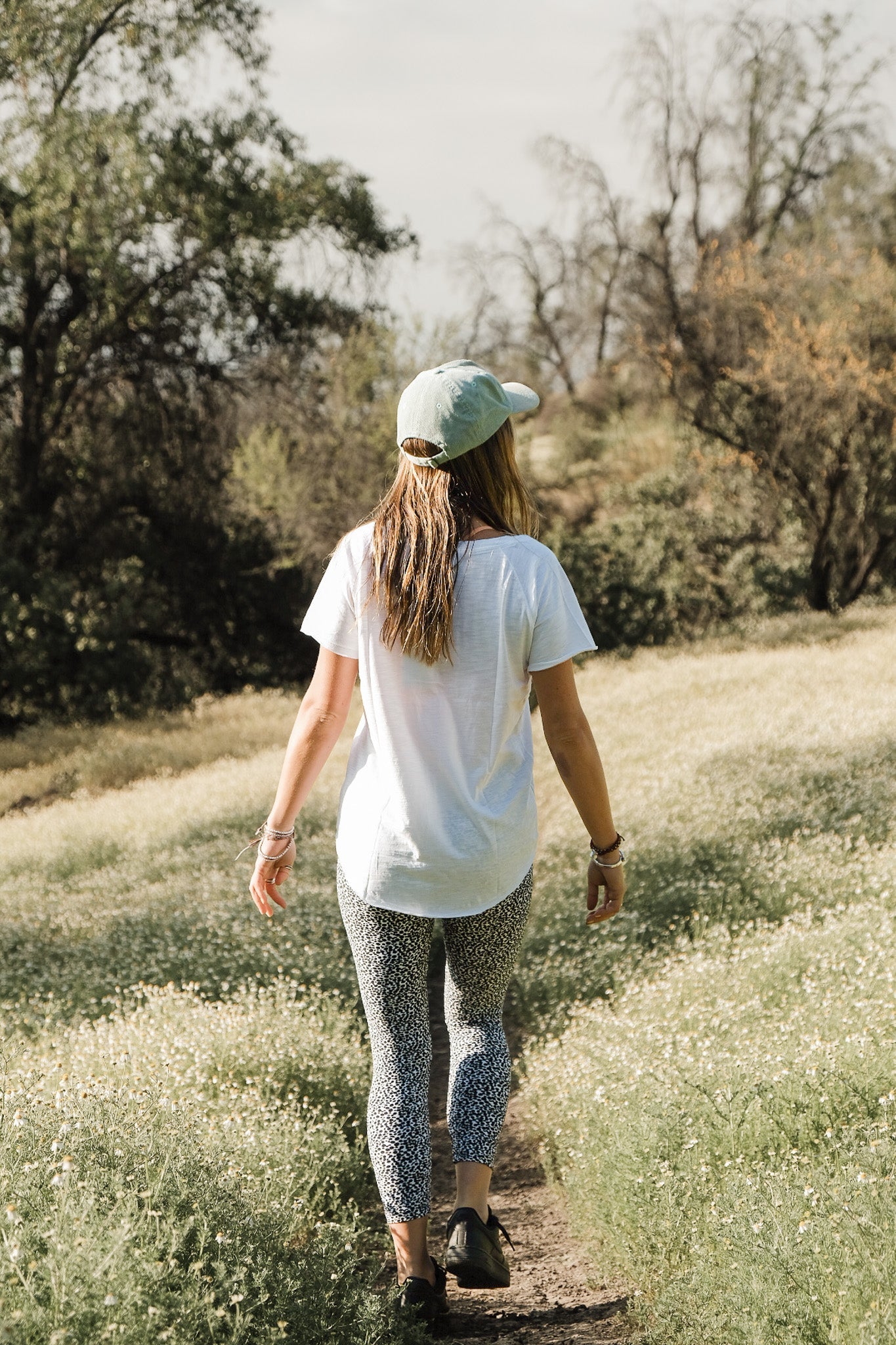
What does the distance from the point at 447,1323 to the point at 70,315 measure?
14.5 meters

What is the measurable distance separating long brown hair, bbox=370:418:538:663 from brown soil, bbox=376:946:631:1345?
1.67 metres

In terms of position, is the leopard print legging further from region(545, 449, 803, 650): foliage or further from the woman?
region(545, 449, 803, 650): foliage

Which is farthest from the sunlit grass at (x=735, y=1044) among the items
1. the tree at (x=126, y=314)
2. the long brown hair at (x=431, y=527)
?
the tree at (x=126, y=314)

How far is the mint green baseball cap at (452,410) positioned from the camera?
235 centimetres

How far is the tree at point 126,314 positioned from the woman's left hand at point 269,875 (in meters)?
11.6

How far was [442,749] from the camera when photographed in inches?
93.0

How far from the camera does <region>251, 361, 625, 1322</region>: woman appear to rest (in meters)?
2.34

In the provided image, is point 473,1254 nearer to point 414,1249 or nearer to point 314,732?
point 414,1249

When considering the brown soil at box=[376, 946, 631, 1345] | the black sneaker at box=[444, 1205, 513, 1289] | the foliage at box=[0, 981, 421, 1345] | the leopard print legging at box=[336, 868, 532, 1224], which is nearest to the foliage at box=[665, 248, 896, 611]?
the brown soil at box=[376, 946, 631, 1345]

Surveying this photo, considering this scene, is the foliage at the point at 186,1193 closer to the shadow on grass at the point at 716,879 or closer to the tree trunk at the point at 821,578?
the shadow on grass at the point at 716,879

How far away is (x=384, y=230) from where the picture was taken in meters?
15.2

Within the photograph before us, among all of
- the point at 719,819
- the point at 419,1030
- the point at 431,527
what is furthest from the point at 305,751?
the point at 719,819

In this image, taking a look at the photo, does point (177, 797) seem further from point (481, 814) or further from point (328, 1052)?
point (481, 814)

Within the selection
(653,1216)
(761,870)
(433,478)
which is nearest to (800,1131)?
(653,1216)
